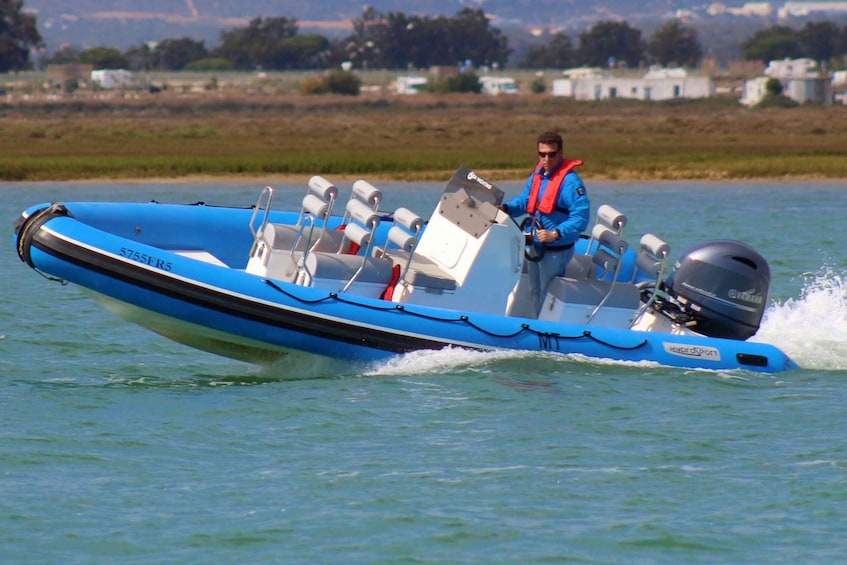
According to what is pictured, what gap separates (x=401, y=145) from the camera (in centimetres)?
3456

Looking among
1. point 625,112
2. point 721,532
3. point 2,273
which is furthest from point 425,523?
point 625,112

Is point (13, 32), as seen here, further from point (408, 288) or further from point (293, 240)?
point (408, 288)

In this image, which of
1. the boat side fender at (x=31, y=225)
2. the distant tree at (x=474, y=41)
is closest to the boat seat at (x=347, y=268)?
the boat side fender at (x=31, y=225)

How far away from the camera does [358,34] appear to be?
13375 centimetres

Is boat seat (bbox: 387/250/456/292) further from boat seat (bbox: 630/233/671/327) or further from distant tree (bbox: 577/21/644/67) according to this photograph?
distant tree (bbox: 577/21/644/67)

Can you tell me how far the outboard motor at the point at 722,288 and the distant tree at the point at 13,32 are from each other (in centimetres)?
8800

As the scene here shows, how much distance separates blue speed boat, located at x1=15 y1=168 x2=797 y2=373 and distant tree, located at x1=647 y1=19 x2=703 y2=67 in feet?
390

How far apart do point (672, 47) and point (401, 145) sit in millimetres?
94306

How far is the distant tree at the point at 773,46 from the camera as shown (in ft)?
427

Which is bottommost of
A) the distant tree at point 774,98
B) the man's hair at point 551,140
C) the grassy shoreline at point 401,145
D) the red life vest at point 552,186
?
the grassy shoreline at point 401,145

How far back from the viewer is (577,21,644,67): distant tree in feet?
422

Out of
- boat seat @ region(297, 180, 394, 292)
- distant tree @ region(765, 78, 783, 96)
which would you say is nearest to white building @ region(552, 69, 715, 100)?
distant tree @ region(765, 78, 783, 96)

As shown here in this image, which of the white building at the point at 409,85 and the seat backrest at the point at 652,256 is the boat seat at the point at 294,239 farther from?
the white building at the point at 409,85

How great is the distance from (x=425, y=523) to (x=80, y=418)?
251 centimetres
